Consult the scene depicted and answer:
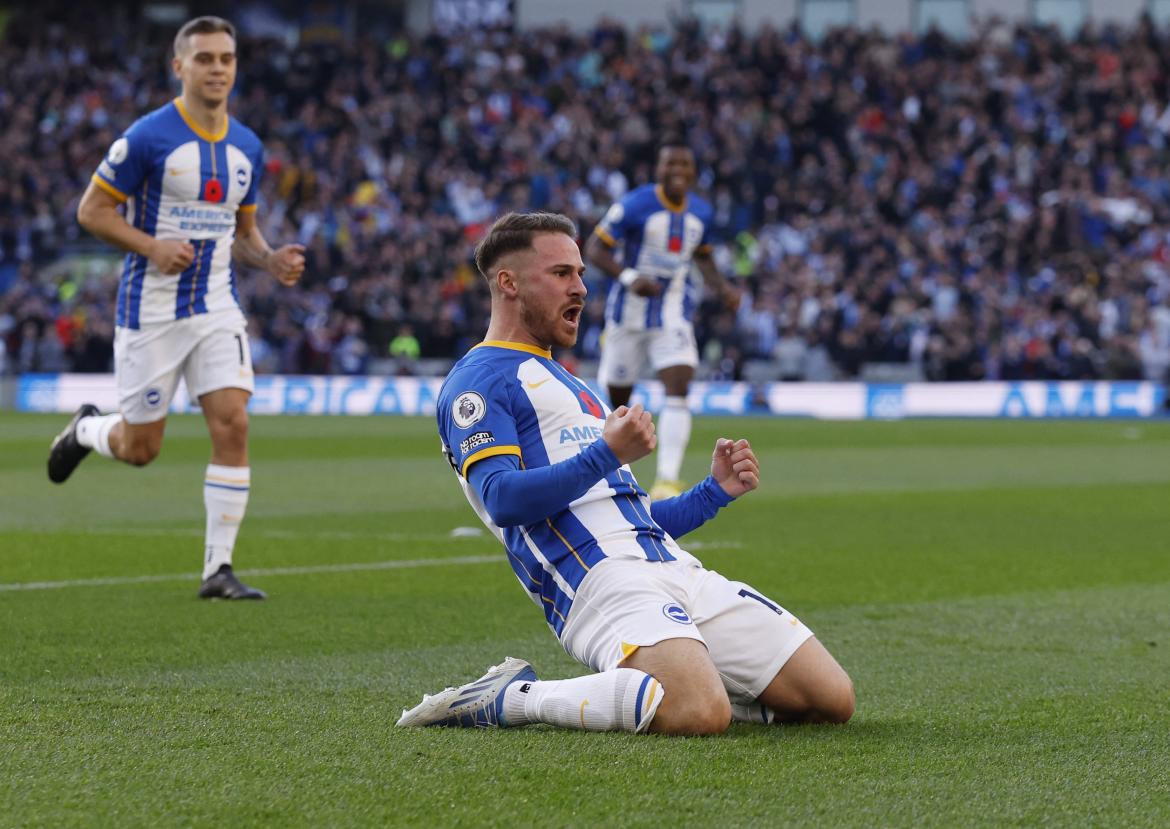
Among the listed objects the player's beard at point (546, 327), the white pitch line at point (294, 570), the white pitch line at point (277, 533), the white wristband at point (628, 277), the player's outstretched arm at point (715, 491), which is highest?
the player's beard at point (546, 327)

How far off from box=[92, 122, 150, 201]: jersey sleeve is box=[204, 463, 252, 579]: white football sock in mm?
1270

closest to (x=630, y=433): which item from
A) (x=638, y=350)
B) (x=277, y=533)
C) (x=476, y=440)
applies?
(x=476, y=440)

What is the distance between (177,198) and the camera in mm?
7859

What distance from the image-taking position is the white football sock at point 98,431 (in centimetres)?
827

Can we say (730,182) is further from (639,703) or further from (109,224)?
(639,703)

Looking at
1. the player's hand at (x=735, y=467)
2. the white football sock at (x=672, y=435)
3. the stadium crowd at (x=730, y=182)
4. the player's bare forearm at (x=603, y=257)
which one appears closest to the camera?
the player's hand at (x=735, y=467)

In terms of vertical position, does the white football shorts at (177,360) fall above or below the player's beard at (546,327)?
below

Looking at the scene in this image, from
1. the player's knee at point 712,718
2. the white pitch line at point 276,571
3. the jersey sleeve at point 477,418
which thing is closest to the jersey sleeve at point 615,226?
the white pitch line at point 276,571

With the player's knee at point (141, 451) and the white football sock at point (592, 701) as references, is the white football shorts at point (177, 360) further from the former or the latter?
the white football sock at point (592, 701)

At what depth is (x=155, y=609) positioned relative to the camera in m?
7.18

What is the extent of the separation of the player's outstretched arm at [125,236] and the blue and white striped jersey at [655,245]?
6094 mm

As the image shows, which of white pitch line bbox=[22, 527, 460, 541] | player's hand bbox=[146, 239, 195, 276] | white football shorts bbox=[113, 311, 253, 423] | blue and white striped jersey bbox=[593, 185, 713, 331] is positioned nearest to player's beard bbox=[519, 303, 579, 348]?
player's hand bbox=[146, 239, 195, 276]

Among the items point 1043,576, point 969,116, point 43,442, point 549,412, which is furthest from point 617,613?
point 969,116

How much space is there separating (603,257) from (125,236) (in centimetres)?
617
